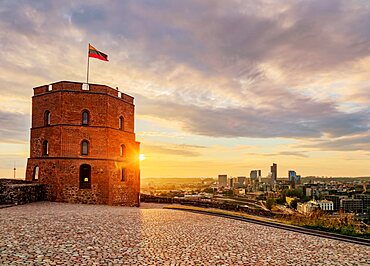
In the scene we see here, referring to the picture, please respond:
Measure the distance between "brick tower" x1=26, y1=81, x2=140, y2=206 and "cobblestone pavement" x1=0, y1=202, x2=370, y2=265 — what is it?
964 cm

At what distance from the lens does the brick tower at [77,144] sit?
23812 mm


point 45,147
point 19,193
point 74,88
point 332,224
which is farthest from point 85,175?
point 332,224

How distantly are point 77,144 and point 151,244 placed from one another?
53.5 feet

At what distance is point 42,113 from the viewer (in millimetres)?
25484

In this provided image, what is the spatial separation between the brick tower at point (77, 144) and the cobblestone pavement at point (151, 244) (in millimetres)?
9636

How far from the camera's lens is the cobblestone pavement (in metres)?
8.38

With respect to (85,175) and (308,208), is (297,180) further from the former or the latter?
(85,175)

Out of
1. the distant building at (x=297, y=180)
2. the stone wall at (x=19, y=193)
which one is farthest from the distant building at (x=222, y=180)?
the stone wall at (x=19, y=193)

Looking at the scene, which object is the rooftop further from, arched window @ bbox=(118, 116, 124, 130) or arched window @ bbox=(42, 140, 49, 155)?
arched window @ bbox=(42, 140, 49, 155)

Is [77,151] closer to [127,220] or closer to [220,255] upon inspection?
[127,220]

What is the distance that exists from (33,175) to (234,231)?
18.9 metres

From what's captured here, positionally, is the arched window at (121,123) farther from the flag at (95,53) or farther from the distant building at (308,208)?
the distant building at (308,208)

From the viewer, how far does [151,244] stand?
10.2 metres

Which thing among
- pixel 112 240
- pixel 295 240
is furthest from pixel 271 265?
pixel 112 240
